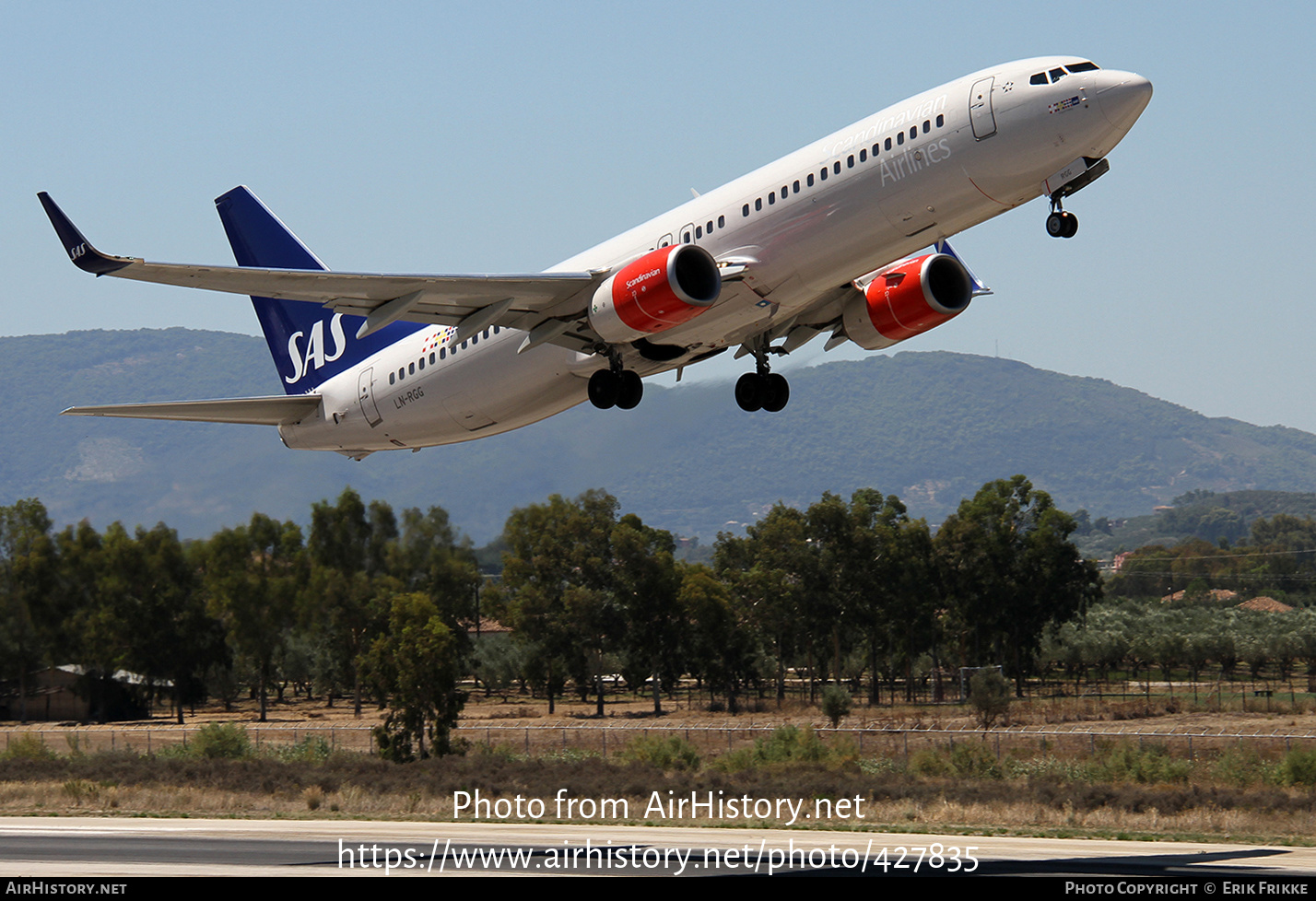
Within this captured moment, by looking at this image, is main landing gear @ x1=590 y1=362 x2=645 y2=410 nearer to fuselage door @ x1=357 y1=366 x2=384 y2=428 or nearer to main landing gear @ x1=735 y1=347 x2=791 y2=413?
main landing gear @ x1=735 y1=347 x2=791 y2=413

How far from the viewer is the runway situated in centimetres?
3269

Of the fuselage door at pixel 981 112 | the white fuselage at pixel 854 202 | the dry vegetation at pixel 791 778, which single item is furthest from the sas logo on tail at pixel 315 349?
the fuselage door at pixel 981 112

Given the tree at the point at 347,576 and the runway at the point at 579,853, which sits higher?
the tree at the point at 347,576

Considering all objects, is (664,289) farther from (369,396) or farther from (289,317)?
(289,317)

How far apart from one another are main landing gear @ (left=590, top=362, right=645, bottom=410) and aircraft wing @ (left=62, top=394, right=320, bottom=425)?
8.20 metres

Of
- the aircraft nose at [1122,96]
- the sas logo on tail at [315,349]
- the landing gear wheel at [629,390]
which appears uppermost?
the aircraft nose at [1122,96]

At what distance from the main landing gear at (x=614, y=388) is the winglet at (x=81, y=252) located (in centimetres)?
1034

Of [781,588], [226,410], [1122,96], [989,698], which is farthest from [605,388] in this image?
[781,588]

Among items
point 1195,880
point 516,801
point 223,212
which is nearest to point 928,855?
point 1195,880

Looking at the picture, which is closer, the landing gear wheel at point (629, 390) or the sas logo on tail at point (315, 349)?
the landing gear wheel at point (629, 390)

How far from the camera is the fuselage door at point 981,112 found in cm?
2600

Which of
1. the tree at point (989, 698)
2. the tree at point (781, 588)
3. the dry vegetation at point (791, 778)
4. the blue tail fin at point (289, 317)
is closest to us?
the blue tail fin at point (289, 317)

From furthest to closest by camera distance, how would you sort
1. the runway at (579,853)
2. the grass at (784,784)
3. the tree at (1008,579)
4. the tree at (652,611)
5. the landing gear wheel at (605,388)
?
the tree at (1008,579)
the tree at (652,611)
the grass at (784,784)
the runway at (579,853)
the landing gear wheel at (605,388)

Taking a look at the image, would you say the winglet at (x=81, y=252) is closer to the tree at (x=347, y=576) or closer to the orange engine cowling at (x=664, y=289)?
the orange engine cowling at (x=664, y=289)
